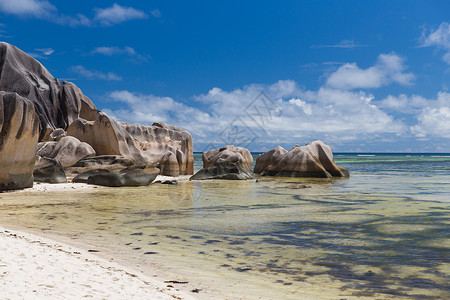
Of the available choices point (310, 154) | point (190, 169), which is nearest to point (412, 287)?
point (310, 154)

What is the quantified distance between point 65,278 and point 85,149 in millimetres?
19590

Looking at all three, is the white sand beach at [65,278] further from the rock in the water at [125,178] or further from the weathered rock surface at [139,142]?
the weathered rock surface at [139,142]

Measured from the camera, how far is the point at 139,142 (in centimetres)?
2969

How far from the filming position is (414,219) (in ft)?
29.7

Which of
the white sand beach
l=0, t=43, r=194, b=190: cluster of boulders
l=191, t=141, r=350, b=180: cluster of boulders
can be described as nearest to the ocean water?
the white sand beach

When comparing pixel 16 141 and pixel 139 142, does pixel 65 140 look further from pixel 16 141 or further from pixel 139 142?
pixel 16 141

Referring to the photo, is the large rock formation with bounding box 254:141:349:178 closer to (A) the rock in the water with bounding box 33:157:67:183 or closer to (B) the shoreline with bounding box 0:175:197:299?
(A) the rock in the water with bounding box 33:157:67:183

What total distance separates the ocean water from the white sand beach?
0.48 m

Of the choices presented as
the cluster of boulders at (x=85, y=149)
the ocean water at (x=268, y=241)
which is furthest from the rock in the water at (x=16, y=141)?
the ocean water at (x=268, y=241)

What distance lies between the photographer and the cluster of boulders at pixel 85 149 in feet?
46.3

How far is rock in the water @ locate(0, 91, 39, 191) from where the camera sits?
1349 cm

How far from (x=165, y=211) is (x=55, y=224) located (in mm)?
2993

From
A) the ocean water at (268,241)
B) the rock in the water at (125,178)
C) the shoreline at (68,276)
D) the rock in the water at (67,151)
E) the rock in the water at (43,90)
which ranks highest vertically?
the rock in the water at (43,90)

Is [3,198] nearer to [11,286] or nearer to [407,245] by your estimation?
[11,286]
